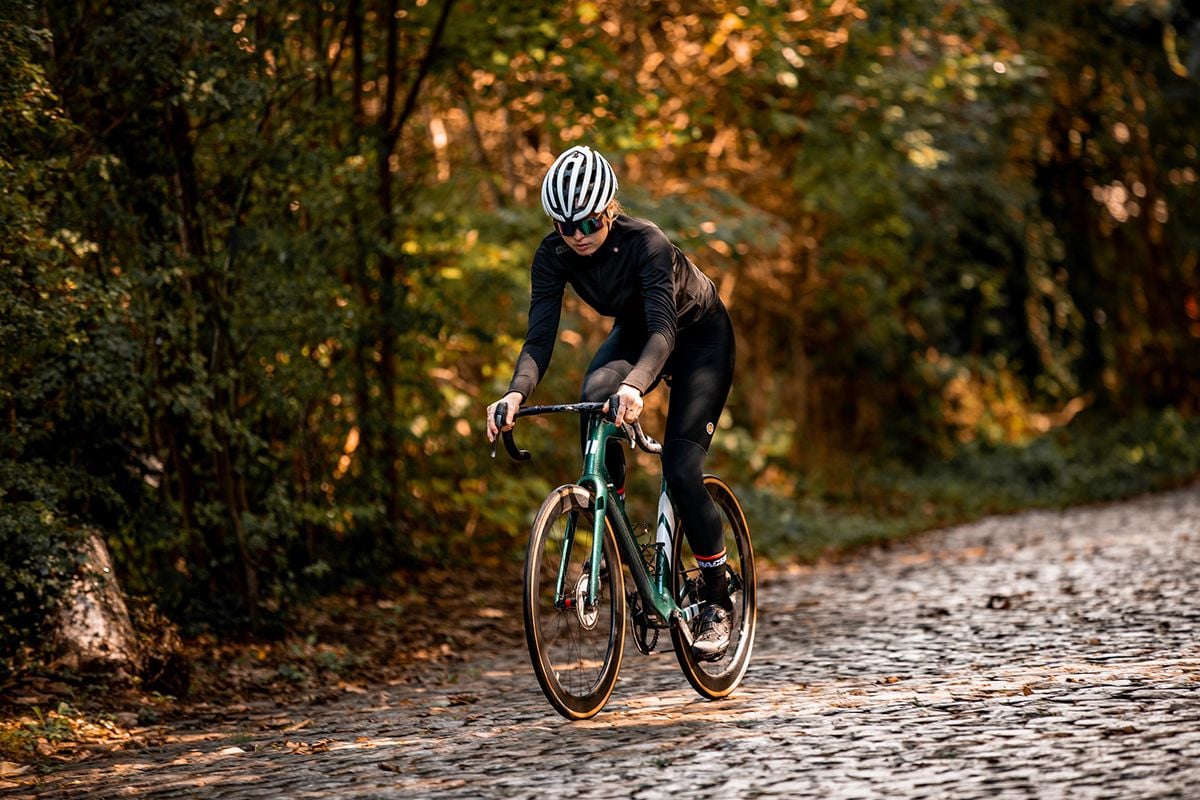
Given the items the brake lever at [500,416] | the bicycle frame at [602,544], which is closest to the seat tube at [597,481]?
the bicycle frame at [602,544]

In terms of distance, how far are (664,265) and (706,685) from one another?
5.86ft

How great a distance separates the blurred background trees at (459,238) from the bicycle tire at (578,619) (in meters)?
2.40

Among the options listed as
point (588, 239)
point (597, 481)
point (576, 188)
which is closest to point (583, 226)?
point (588, 239)

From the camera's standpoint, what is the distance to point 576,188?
19.6 feet

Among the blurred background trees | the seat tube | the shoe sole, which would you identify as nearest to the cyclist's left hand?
the seat tube

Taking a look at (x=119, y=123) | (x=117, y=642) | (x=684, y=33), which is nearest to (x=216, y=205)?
(x=119, y=123)

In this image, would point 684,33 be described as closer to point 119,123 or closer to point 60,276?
point 119,123

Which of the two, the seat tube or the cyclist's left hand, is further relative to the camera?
the seat tube

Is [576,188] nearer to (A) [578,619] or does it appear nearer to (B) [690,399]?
(B) [690,399]

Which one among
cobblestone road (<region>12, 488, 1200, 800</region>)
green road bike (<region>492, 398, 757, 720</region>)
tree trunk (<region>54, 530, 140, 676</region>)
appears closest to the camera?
cobblestone road (<region>12, 488, 1200, 800</region>)

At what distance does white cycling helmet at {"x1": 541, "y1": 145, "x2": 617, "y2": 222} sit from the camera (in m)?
5.98

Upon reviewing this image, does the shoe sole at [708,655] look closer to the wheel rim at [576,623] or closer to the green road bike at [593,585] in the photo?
the green road bike at [593,585]

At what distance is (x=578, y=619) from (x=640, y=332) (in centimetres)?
129

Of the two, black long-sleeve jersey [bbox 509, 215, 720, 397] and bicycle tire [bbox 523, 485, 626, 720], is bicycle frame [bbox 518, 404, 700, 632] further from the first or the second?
black long-sleeve jersey [bbox 509, 215, 720, 397]
